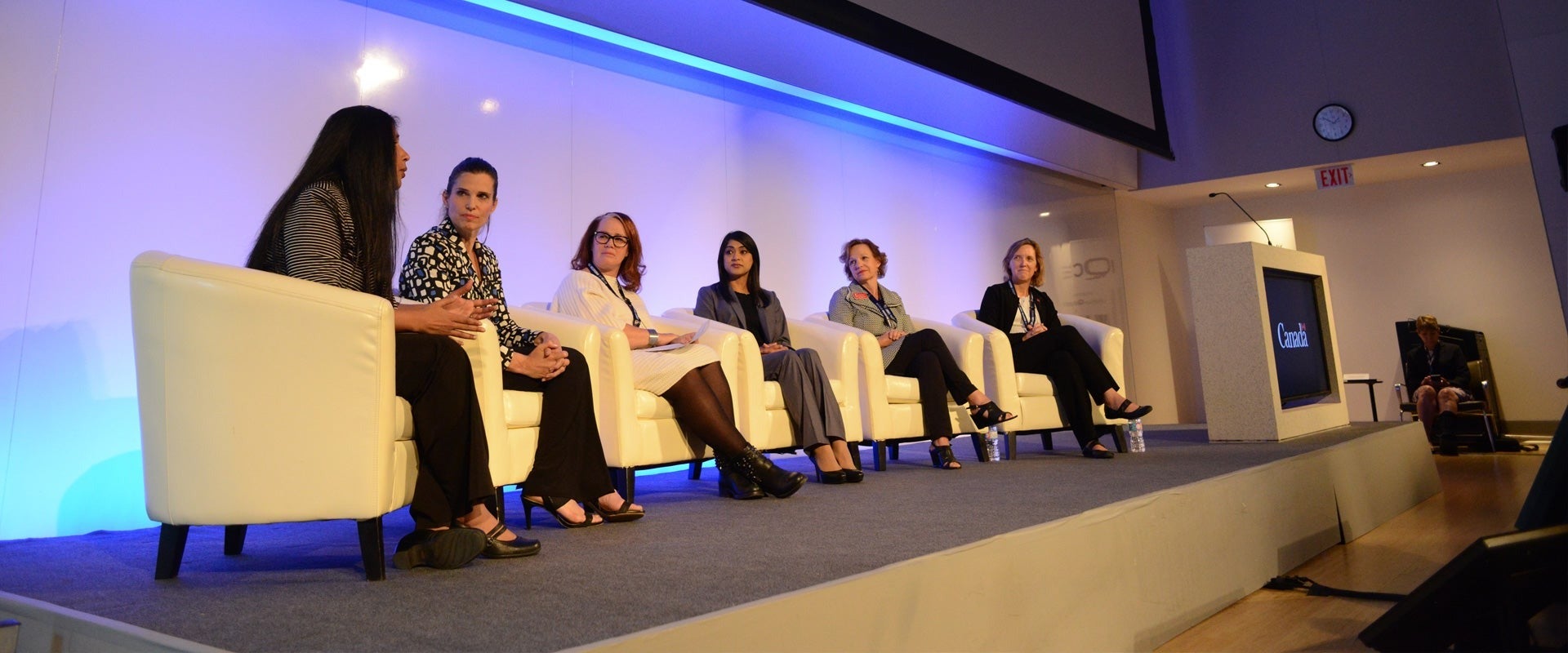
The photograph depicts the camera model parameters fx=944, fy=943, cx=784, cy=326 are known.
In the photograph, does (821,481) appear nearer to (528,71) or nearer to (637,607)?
(637,607)

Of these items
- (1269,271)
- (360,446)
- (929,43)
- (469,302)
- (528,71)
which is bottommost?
(360,446)

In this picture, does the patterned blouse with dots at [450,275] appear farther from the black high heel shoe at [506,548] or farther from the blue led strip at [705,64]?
the blue led strip at [705,64]

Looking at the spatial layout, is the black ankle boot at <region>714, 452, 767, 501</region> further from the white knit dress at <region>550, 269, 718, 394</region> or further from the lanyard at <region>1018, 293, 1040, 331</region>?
the lanyard at <region>1018, 293, 1040, 331</region>

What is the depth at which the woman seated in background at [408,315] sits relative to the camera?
190cm

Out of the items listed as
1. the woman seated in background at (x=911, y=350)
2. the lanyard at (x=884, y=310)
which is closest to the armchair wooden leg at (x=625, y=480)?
the woman seated in background at (x=911, y=350)

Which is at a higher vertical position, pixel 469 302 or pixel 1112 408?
pixel 469 302

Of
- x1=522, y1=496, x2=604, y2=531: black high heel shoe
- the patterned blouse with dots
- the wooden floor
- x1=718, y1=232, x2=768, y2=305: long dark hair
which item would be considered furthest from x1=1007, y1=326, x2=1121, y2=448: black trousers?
the patterned blouse with dots

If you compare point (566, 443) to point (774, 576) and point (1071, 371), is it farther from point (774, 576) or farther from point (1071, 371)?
point (1071, 371)

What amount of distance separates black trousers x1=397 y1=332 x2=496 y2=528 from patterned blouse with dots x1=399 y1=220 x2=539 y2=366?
1.06 feet

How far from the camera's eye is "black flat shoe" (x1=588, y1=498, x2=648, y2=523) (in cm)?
246

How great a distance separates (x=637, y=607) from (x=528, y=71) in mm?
3501

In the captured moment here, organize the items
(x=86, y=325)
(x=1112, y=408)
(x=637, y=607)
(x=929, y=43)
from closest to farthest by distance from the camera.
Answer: (x=637, y=607)
(x=86, y=325)
(x=1112, y=408)
(x=929, y=43)

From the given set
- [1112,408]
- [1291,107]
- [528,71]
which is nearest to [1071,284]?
[1291,107]

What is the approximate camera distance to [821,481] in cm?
336
